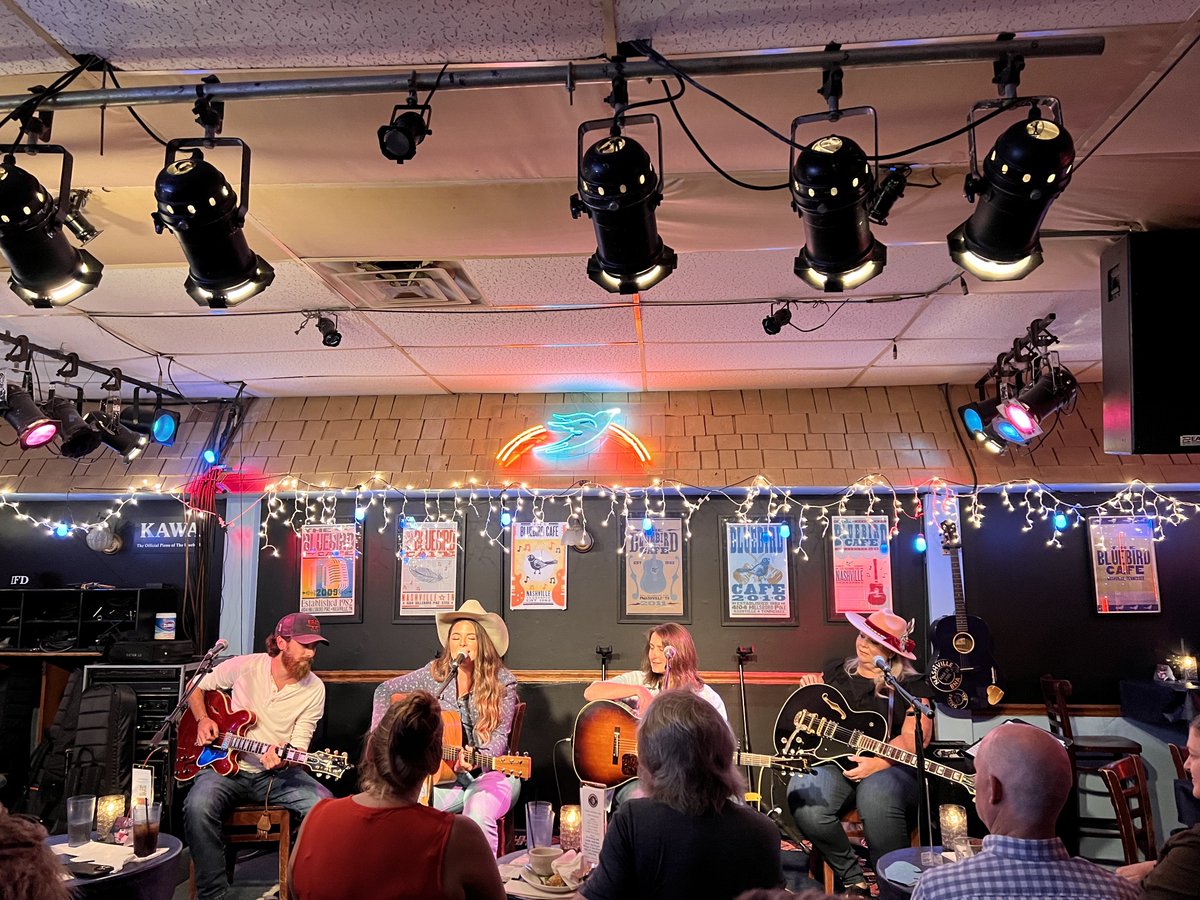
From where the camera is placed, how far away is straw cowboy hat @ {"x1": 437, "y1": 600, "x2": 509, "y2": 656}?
6.06 meters

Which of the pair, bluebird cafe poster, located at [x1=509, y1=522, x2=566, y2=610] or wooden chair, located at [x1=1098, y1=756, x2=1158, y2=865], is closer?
wooden chair, located at [x1=1098, y1=756, x2=1158, y2=865]

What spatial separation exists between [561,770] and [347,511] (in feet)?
8.71

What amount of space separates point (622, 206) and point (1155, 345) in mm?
2281

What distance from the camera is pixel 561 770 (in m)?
6.39

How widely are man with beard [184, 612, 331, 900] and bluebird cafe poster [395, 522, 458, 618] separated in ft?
3.31

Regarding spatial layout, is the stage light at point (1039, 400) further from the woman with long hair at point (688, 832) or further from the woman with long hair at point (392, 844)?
the woman with long hair at point (392, 844)

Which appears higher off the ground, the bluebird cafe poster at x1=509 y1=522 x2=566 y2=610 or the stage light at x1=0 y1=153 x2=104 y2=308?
the stage light at x1=0 y1=153 x2=104 y2=308

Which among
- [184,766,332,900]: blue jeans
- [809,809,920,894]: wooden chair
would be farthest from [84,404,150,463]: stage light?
[809,809,920,894]: wooden chair

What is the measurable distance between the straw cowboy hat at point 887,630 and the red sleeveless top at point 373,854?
4.00 m

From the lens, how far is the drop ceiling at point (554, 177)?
242 cm

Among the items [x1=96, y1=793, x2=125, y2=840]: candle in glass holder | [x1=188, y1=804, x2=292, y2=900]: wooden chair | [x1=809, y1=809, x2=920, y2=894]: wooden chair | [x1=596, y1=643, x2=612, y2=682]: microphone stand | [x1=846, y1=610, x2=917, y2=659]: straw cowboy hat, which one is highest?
[x1=846, y1=610, x2=917, y2=659]: straw cowboy hat

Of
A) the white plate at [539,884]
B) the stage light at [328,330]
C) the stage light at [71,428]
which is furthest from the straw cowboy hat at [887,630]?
the stage light at [71,428]

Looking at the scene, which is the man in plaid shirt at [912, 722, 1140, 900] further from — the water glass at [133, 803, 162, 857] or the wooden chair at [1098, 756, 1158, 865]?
the water glass at [133, 803, 162, 857]

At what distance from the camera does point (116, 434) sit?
20.1ft
